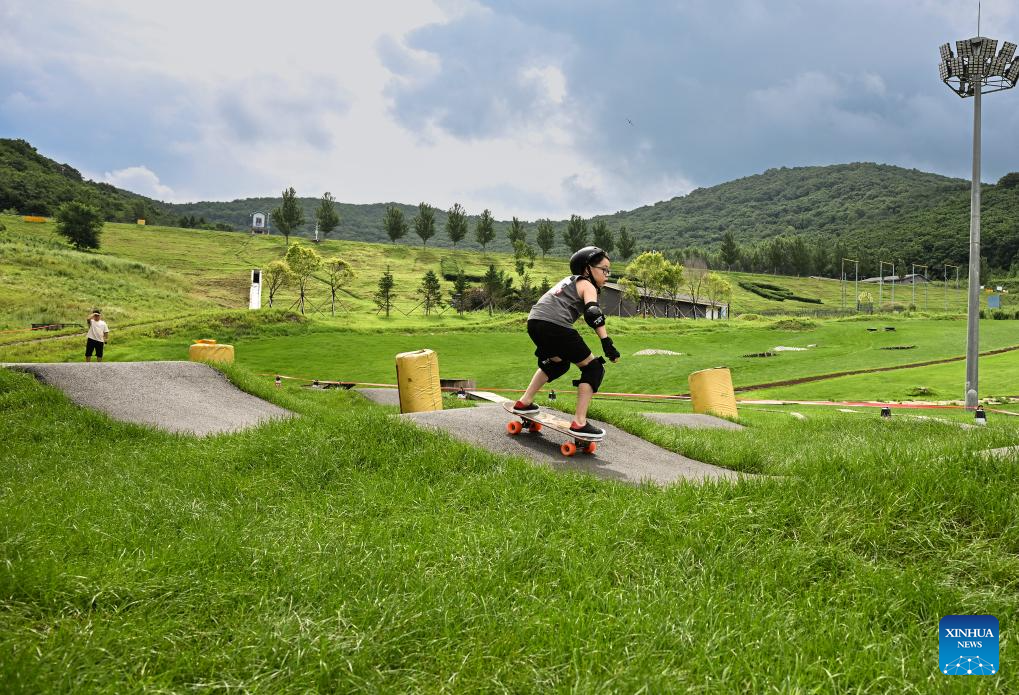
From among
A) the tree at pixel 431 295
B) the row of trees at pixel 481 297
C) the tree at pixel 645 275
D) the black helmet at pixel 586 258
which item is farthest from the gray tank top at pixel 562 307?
the tree at pixel 645 275

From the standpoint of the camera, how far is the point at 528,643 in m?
3.02

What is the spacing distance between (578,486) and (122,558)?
146 inches

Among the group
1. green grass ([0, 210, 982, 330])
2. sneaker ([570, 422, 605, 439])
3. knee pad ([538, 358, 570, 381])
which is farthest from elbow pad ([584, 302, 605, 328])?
green grass ([0, 210, 982, 330])

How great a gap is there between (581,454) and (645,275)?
62408mm

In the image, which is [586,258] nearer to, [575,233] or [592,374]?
[592,374]

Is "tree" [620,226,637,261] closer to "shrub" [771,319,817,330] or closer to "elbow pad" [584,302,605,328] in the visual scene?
"shrub" [771,319,817,330]

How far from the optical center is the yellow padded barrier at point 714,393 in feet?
51.3

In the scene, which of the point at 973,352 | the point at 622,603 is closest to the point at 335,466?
the point at 622,603

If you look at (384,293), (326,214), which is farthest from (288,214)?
(384,293)

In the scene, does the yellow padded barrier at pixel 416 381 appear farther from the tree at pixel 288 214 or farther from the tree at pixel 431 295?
the tree at pixel 288 214

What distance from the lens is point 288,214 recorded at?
99312 millimetres

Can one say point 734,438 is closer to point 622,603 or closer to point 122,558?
point 622,603

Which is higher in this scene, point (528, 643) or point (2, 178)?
point (2, 178)

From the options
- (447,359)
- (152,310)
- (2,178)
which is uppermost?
(2,178)
